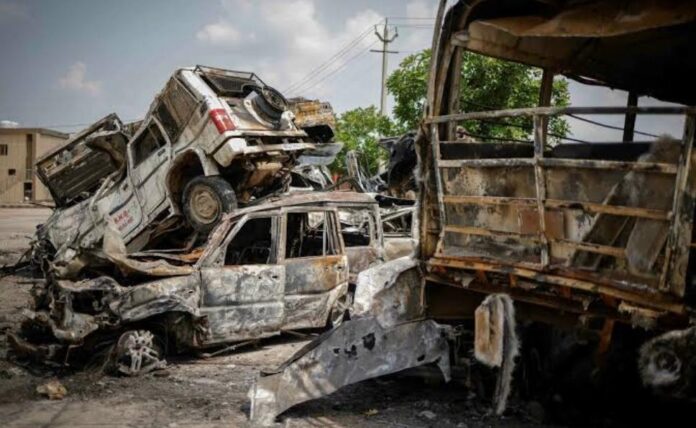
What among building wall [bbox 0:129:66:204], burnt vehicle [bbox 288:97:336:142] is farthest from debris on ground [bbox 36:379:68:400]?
building wall [bbox 0:129:66:204]

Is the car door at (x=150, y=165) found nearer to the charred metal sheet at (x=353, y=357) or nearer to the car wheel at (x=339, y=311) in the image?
the car wheel at (x=339, y=311)

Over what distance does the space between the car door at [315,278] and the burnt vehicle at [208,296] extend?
1cm

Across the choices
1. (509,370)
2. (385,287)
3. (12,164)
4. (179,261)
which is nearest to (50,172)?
(179,261)

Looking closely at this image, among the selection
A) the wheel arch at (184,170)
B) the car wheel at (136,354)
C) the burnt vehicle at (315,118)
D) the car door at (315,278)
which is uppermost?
the burnt vehicle at (315,118)

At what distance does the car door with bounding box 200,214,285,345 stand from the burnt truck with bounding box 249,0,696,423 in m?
1.44

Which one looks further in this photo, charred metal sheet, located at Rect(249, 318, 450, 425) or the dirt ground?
charred metal sheet, located at Rect(249, 318, 450, 425)

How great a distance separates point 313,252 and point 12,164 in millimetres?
37209

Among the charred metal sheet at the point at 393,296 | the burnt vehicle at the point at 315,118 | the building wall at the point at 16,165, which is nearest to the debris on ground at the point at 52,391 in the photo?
the charred metal sheet at the point at 393,296

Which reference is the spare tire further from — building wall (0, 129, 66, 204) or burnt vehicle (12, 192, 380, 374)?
building wall (0, 129, 66, 204)

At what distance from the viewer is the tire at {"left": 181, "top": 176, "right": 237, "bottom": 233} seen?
889 cm

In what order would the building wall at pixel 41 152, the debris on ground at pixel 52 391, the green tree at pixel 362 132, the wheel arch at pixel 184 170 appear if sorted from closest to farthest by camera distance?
the debris on ground at pixel 52 391, the wheel arch at pixel 184 170, the green tree at pixel 362 132, the building wall at pixel 41 152

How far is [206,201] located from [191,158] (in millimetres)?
757

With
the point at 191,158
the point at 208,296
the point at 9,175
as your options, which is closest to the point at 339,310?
the point at 208,296

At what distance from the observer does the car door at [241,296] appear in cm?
629
